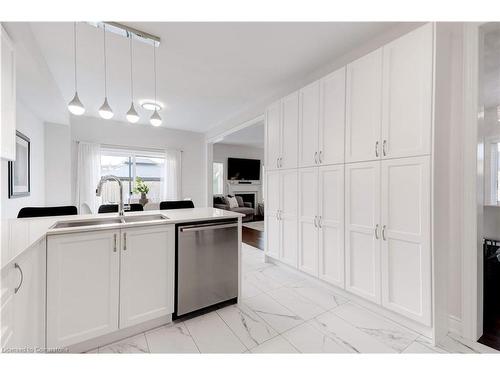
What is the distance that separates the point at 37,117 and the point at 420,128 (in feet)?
18.3

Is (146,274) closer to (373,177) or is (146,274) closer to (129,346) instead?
(129,346)

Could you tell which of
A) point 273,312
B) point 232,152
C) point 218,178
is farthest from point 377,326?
point 232,152

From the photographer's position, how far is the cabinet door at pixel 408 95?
1.65 meters

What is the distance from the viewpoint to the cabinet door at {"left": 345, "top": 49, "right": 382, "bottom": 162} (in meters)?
→ 1.98

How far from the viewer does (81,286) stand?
150 centimetres

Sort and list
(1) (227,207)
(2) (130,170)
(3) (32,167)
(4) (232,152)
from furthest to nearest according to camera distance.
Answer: (4) (232,152) < (1) (227,207) < (2) (130,170) < (3) (32,167)

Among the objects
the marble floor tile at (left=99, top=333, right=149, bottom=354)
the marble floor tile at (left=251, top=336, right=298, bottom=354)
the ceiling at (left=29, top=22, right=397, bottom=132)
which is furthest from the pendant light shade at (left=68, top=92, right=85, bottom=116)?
the marble floor tile at (left=251, top=336, right=298, bottom=354)

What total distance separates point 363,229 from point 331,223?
0.36 metres

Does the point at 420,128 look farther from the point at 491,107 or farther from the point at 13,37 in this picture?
the point at 491,107

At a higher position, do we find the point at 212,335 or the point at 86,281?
the point at 86,281

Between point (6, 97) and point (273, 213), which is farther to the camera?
point (273, 213)

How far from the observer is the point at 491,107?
397cm

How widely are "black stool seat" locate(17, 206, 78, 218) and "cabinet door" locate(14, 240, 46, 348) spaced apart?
1118mm

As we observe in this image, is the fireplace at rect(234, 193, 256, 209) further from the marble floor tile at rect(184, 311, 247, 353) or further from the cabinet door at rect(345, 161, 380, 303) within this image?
the marble floor tile at rect(184, 311, 247, 353)
